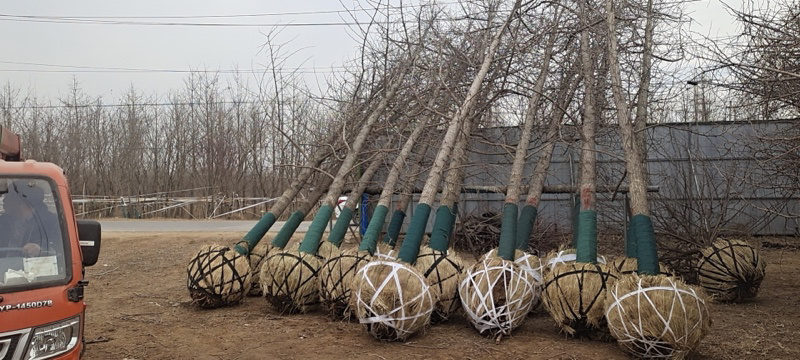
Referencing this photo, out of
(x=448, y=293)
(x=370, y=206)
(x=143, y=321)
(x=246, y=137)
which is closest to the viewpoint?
(x=448, y=293)

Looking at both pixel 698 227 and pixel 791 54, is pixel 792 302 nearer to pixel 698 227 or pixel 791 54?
pixel 698 227

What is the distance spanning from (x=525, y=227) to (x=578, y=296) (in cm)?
225

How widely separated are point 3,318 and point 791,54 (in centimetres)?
764

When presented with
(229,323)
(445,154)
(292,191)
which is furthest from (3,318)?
(292,191)

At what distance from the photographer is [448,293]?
7.48 meters

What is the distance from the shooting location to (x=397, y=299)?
6363 mm

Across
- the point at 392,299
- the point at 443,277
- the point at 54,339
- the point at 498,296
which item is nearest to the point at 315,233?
the point at 443,277

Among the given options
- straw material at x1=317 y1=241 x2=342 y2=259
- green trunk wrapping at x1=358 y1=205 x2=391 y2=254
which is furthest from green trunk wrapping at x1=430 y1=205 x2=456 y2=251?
straw material at x1=317 y1=241 x2=342 y2=259

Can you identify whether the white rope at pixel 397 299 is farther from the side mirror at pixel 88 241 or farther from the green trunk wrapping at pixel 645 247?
the side mirror at pixel 88 241

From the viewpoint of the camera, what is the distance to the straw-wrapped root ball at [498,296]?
660cm

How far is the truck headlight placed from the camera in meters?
3.71

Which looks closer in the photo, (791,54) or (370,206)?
(791,54)

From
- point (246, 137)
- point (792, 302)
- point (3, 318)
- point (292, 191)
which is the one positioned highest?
point (246, 137)

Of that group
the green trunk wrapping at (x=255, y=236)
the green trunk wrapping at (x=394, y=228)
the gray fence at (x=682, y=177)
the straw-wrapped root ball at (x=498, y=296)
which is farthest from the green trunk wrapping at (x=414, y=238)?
the green trunk wrapping at (x=255, y=236)
